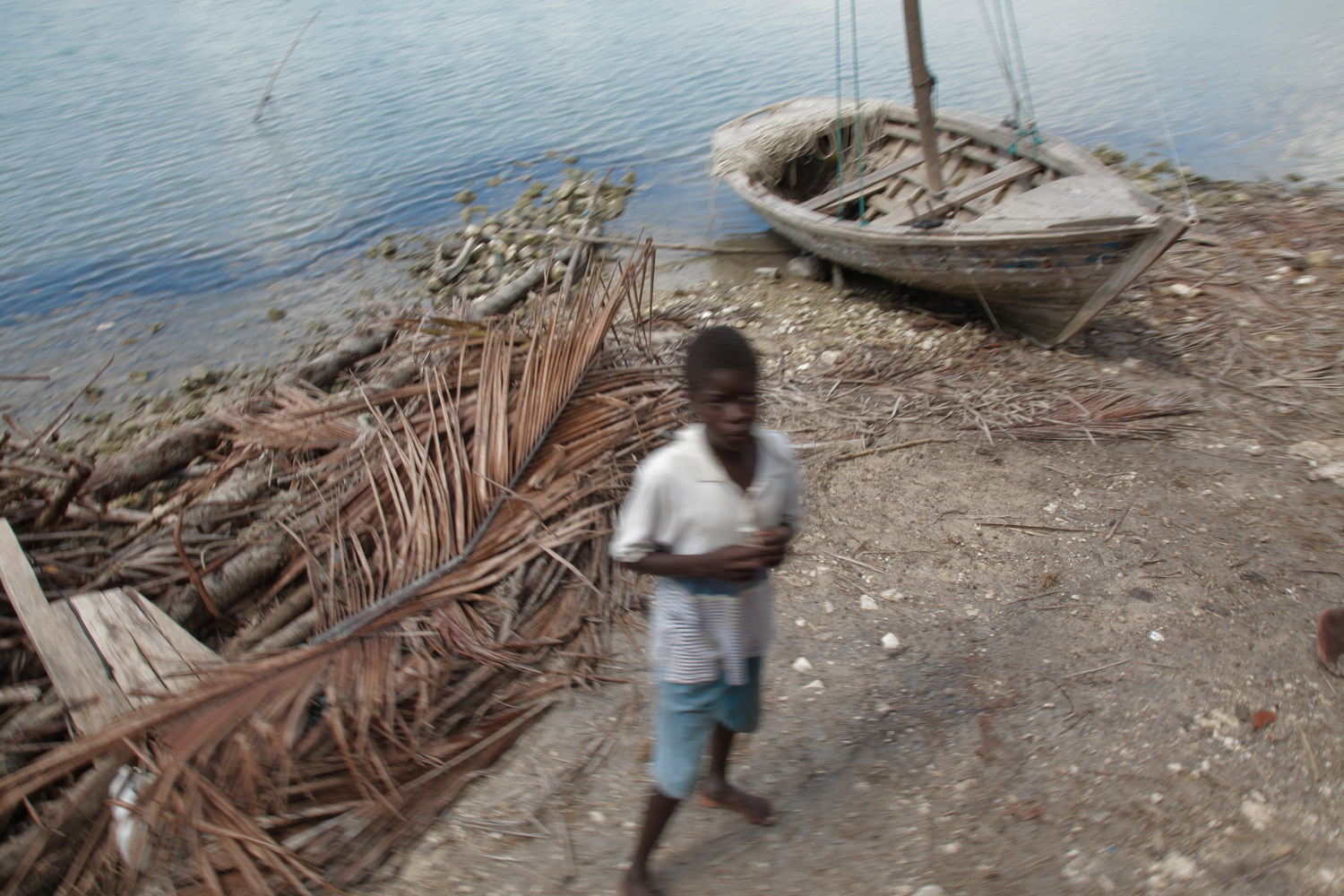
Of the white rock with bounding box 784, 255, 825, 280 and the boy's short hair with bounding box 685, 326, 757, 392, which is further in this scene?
the white rock with bounding box 784, 255, 825, 280

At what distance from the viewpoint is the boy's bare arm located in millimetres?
1739

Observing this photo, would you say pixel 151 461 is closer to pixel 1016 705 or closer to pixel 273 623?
pixel 273 623

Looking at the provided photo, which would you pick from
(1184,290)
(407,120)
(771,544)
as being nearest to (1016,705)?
(771,544)

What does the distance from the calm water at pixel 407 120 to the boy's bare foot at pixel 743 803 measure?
24.6 ft

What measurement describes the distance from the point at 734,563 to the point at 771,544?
0.09 metres

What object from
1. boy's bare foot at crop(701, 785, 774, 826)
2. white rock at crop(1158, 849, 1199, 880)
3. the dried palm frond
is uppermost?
boy's bare foot at crop(701, 785, 774, 826)

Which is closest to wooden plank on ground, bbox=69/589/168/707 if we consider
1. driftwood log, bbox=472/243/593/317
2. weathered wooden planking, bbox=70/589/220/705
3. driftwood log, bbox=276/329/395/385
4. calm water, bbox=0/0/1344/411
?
weathered wooden planking, bbox=70/589/220/705

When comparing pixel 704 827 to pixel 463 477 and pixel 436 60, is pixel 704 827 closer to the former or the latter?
pixel 463 477

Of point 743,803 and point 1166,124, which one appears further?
point 1166,124

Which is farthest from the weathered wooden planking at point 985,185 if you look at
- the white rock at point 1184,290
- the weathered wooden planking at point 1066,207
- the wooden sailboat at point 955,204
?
the white rock at point 1184,290

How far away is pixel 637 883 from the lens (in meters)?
2.19

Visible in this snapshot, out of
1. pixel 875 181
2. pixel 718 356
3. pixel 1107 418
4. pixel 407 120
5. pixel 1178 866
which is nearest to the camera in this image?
pixel 718 356

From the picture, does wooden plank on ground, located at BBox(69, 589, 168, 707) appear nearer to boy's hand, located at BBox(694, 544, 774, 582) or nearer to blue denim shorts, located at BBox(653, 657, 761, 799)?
blue denim shorts, located at BBox(653, 657, 761, 799)

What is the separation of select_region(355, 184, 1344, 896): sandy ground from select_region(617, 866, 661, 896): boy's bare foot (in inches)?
4.0
